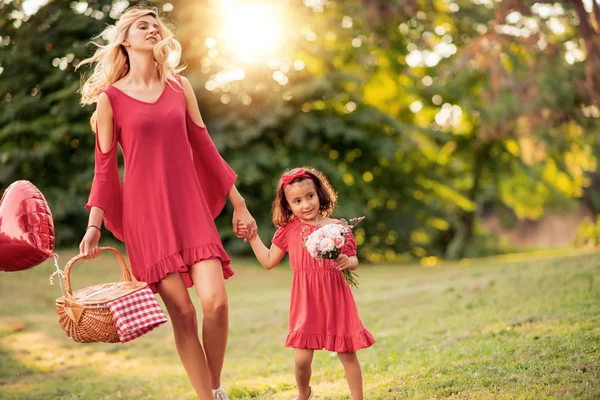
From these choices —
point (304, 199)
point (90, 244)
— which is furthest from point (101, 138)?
point (304, 199)

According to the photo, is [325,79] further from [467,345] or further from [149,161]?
[149,161]

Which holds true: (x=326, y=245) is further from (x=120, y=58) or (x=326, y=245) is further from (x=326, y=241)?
(x=120, y=58)

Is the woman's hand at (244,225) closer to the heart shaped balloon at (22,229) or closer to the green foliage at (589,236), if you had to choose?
the heart shaped balloon at (22,229)

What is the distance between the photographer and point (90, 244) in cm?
405

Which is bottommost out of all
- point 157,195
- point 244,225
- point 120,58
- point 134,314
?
point 134,314

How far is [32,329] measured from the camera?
30.0 feet

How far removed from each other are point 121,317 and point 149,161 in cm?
88

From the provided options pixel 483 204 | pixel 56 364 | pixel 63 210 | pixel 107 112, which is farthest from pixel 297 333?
pixel 483 204

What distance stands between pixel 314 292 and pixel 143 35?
1.77 meters

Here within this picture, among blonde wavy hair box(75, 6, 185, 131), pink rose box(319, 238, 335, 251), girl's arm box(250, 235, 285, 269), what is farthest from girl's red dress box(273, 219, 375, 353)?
blonde wavy hair box(75, 6, 185, 131)

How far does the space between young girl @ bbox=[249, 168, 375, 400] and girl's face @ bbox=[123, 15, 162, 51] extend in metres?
1.10

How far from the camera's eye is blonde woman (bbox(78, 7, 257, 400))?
13.4ft

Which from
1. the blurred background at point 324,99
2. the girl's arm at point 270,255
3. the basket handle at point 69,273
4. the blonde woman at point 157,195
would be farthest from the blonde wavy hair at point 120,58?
the blurred background at point 324,99

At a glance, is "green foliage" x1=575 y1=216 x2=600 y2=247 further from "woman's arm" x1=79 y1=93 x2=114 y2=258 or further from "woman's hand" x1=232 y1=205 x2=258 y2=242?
"woman's arm" x1=79 y1=93 x2=114 y2=258
